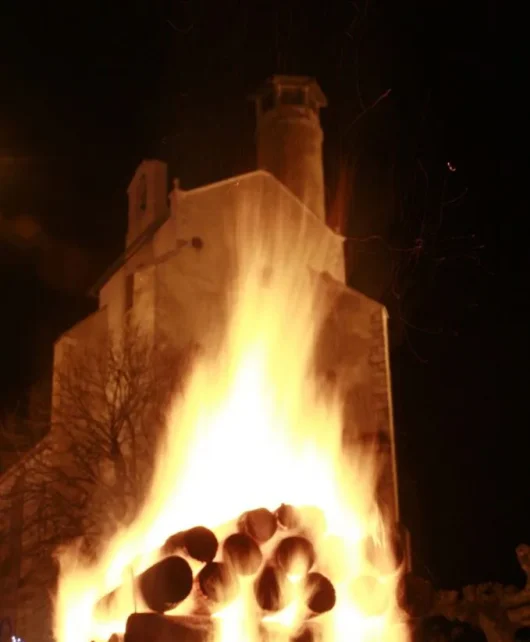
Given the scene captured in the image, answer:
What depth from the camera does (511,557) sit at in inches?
1057

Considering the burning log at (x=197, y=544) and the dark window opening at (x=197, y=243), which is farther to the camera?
the dark window opening at (x=197, y=243)

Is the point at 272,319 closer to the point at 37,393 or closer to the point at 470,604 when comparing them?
the point at 37,393

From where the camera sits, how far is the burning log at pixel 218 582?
8727 millimetres

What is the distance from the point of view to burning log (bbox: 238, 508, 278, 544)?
30.6 ft

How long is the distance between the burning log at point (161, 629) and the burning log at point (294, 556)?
1.24 m

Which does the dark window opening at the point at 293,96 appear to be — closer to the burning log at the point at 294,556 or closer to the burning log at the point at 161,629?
the burning log at the point at 294,556

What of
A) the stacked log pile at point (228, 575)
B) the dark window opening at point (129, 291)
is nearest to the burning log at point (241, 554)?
the stacked log pile at point (228, 575)

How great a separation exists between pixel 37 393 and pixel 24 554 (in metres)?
7.75

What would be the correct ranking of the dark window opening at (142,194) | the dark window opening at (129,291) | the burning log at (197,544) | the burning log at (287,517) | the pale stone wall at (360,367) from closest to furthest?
the burning log at (197,544) < the burning log at (287,517) < the pale stone wall at (360,367) < the dark window opening at (129,291) < the dark window opening at (142,194)

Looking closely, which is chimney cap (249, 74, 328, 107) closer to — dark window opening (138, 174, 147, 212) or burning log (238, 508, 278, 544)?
dark window opening (138, 174, 147, 212)

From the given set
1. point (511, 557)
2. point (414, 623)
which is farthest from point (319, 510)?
point (511, 557)

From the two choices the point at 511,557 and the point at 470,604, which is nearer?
the point at 470,604

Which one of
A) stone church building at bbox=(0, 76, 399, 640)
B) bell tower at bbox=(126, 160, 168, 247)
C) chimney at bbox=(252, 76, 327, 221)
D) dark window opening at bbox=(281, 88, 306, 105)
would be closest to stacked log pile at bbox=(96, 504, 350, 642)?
stone church building at bbox=(0, 76, 399, 640)

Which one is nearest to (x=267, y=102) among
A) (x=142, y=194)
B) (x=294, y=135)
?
(x=294, y=135)
